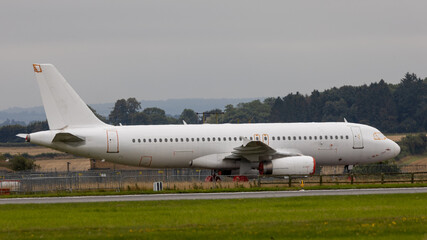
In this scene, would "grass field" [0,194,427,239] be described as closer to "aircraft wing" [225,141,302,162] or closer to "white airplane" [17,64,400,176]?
"aircraft wing" [225,141,302,162]

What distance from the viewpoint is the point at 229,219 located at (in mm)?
26891

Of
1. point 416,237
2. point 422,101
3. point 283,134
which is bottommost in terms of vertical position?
point 416,237

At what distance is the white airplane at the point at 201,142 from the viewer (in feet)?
156

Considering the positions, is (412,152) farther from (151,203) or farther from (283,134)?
(151,203)

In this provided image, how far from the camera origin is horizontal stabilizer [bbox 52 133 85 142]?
4659 centimetres

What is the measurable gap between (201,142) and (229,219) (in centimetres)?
2237

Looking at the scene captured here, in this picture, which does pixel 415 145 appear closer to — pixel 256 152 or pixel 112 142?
pixel 256 152

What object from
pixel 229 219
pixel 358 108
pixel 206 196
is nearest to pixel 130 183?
pixel 206 196

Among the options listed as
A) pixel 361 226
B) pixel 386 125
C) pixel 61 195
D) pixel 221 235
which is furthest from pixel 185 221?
pixel 386 125

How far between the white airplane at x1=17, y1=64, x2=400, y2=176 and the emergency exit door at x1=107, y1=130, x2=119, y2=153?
56 mm

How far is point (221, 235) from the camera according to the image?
23359 mm

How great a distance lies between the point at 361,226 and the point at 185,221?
552cm

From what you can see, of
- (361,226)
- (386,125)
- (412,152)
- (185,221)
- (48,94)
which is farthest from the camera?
(386,125)

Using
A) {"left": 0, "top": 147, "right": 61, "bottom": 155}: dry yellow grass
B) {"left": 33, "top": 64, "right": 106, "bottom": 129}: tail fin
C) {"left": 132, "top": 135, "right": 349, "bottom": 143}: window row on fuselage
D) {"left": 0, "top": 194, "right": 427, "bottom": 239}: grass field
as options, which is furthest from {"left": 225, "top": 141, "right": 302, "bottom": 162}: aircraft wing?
{"left": 0, "top": 147, "right": 61, "bottom": 155}: dry yellow grass
